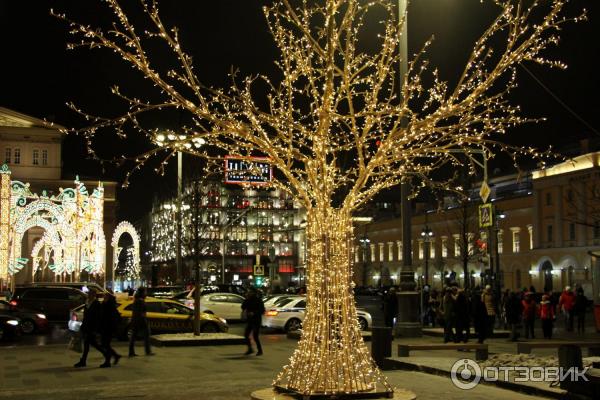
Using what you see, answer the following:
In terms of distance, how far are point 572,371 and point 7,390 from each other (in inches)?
363

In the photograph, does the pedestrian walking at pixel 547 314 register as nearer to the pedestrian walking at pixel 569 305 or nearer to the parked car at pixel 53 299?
the pedestrian walking at pixel 569 305

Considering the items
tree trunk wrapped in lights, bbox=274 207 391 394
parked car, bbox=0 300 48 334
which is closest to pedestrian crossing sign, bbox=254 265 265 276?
parked car, bbox=0 300 48 334

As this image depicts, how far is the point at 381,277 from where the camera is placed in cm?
10369

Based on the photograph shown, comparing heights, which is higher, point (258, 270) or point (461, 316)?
point (258, 270)

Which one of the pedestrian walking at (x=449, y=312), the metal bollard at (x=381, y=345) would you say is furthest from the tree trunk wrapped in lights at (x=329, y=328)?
the pedestrian walking at (x=449, y=312)

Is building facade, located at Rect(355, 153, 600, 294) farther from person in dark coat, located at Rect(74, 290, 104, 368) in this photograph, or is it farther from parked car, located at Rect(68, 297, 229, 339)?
person in dark coat, located at Rect(74, 290, 104, 368)

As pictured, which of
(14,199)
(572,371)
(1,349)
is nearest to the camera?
(572,371)

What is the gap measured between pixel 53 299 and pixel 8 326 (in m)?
9.36

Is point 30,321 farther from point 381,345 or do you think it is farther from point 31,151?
point 31,151

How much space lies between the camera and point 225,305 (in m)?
36.2

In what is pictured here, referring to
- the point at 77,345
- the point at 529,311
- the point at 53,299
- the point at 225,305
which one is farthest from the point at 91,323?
the point at 53,299

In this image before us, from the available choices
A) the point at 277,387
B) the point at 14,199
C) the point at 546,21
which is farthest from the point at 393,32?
the point at 14,199

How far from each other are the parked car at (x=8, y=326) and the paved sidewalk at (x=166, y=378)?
548 centimetres

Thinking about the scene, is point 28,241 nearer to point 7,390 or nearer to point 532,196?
point 532,196
